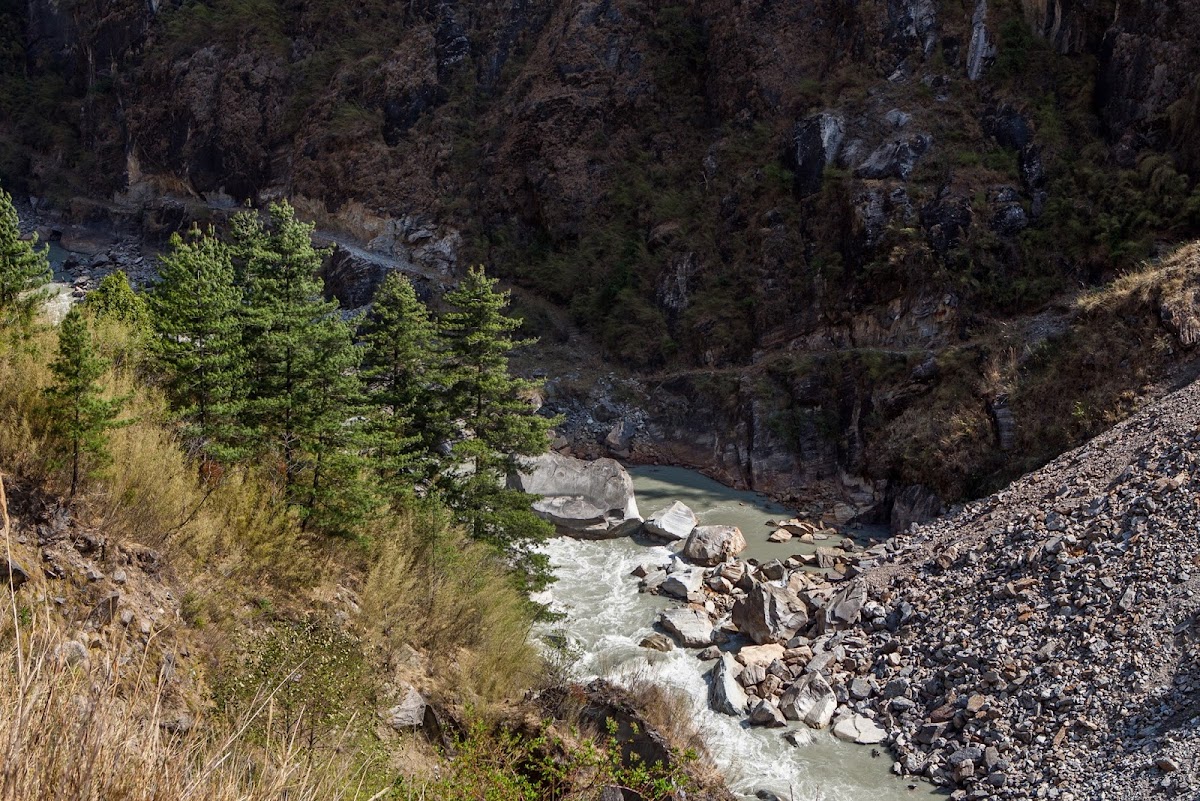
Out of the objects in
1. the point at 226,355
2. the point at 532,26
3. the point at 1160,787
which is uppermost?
the point at 532,26

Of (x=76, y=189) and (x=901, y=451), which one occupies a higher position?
(x=76, y=189)

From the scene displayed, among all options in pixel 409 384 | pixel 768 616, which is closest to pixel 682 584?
pixel 768 616

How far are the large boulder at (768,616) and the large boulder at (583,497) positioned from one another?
18.5 feet

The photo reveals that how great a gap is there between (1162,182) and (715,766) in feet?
73.8

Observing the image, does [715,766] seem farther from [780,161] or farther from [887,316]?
[780,161]

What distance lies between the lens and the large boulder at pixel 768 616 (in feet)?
48.6

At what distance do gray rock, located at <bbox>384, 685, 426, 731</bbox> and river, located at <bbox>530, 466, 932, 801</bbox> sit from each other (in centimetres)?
416

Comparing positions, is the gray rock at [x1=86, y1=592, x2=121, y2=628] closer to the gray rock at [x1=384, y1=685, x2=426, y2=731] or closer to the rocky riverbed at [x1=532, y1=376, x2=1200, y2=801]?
the gray rock at [x1=384, y1=685, x2=426, y2=731]

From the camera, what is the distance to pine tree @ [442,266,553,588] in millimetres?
13477

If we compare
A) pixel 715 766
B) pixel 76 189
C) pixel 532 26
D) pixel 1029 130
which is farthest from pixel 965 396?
pixel 76 189

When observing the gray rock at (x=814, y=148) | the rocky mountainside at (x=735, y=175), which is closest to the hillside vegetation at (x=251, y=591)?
the rocky mountainside at (x=735, y=175)

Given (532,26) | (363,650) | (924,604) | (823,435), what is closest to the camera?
(363,650)

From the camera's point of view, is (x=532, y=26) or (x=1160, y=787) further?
(x=532, y=26)

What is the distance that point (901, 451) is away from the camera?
2259 centimetres
